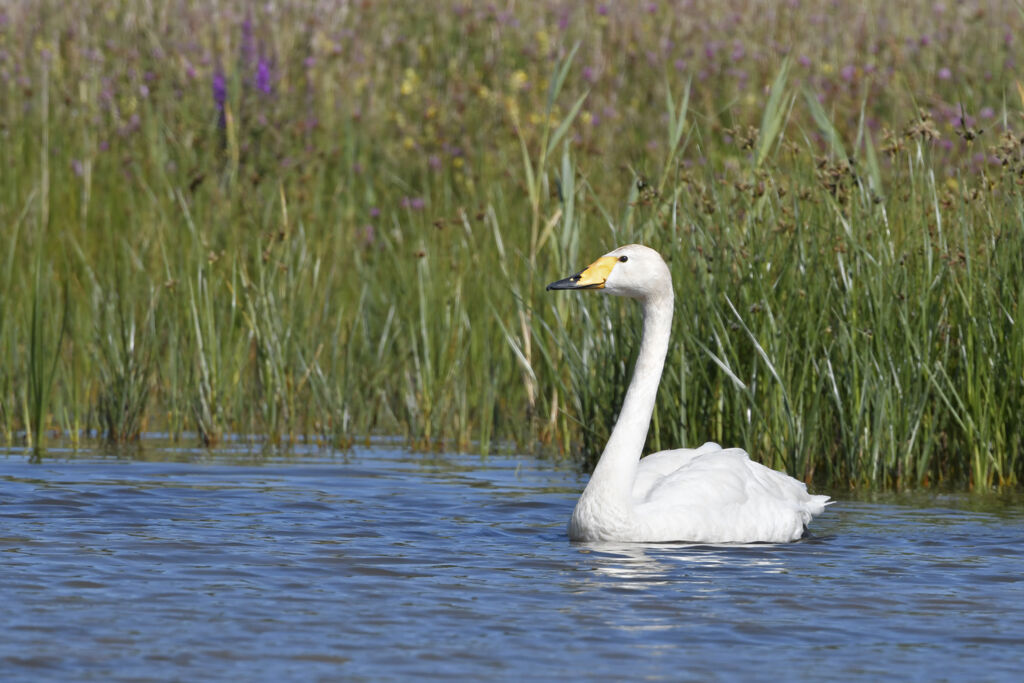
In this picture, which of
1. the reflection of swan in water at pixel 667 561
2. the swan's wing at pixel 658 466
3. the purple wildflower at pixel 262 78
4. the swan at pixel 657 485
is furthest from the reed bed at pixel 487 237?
the reflection of swan in water at pixel 667 561

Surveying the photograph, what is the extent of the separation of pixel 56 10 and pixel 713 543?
11.1m

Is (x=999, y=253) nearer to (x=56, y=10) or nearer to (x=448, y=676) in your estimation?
(x=448, y=676)

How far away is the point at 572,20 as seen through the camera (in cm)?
1739

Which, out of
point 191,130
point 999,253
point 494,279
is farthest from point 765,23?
point 999,253

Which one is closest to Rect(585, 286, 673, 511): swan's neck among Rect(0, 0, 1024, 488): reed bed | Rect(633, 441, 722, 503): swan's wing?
Rect(633, 441, 722, 503): swan's wing

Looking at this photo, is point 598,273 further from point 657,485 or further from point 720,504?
point 720,504

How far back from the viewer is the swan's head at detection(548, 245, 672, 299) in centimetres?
717

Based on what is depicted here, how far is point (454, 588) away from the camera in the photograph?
5.93 m

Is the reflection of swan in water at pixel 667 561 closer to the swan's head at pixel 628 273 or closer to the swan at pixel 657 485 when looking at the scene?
the swan at pixel 657 485

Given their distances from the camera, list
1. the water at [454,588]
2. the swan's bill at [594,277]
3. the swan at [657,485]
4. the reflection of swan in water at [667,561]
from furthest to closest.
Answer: the swan's bill at [594,277] < the swan at [657,485] < the reflection of swan in water at [667,561] < the water at [454,588]

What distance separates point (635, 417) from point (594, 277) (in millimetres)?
622

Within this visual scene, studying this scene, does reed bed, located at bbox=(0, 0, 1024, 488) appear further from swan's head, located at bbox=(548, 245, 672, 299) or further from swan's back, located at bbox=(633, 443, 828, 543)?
→ swan's back, located at bbox=(633, 443, 828, 543)

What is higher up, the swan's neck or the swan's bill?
the swan's bill

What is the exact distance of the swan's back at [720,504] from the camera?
22.7ft
